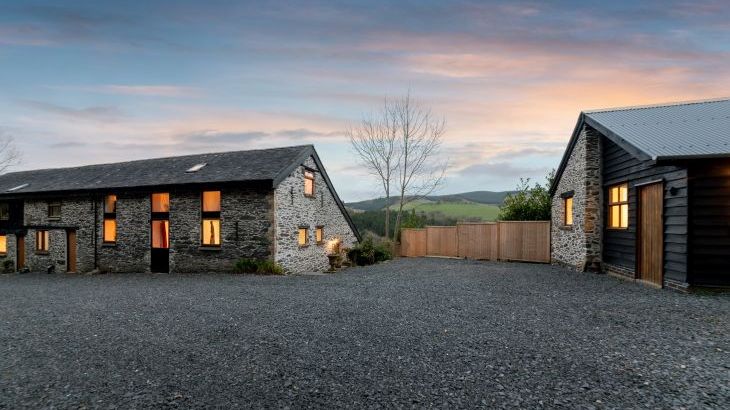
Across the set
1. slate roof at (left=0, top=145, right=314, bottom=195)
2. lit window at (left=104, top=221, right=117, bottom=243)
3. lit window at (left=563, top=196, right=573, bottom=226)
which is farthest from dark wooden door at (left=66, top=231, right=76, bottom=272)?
lit window at (left=563, top=196, right=573, bottom=226)

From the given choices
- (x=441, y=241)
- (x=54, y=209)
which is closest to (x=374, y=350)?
(x=441, y=241)

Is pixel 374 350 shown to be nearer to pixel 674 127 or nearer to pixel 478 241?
pixel 674 127

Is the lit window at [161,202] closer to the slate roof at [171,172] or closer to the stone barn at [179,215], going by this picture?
the stone barn at [179,215]

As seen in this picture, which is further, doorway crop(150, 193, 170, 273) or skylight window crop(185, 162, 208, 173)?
skylight window crop(185, 162, 208, 173)

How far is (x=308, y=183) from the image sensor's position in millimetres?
19156

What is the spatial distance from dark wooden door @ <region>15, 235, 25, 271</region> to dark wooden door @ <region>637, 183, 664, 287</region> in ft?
101

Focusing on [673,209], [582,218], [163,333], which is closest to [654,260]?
[673,209]

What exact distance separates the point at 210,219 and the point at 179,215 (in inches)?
66.1

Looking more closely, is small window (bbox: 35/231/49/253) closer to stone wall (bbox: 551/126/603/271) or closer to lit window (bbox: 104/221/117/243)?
lit window (bbox: 104/221/117/243)

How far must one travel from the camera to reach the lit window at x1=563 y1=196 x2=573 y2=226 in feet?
53.7

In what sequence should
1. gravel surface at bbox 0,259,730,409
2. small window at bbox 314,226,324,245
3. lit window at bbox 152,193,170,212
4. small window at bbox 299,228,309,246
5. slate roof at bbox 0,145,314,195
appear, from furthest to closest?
small window at bbox 314,226,324,245 < small window at bbox 299,228,309,246 < lit window at bbox 152,193,170,212 < slate roof at bbox 0,145,314,195 < gravel surface at bbox 0,259,730,409

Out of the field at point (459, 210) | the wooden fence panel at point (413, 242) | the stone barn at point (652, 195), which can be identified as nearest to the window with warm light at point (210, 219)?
the wooden fence panel at point (413, 242)

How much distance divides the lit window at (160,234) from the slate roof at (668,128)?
18.7m

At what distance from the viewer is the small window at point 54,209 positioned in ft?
68.6
